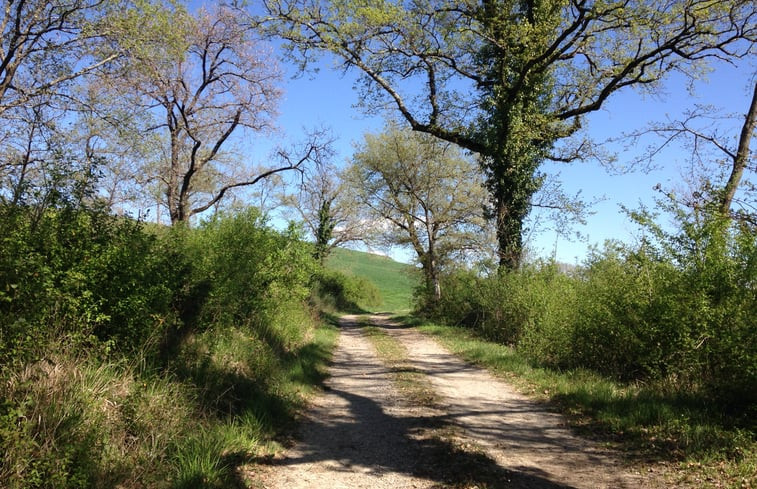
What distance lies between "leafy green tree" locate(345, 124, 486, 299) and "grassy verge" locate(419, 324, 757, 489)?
1790 cm

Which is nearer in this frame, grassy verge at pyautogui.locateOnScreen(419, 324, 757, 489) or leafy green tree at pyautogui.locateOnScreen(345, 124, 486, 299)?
grassy verge at pyautogui.locateOnScreen(419, 324, 757, 489)

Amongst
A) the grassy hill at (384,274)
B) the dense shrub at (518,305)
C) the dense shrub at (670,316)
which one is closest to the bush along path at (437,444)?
the dense shrub at (670,316)

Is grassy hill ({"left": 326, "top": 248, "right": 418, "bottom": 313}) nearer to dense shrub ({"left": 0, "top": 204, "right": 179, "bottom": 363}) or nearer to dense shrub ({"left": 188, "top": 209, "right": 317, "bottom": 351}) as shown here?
dense shrub ({"left": 188, "top": 209, "right": 317, "bottom": 351})

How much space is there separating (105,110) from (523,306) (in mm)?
13528

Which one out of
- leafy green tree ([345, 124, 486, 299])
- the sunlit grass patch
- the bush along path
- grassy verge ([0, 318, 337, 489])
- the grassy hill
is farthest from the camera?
the grassy hill

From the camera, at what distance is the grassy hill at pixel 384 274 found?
36144mm

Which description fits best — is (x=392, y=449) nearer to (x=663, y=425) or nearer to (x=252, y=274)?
(x=663, y=425)

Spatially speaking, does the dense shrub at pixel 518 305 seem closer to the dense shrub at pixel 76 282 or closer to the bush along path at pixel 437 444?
the bush along path at pixel 437 444

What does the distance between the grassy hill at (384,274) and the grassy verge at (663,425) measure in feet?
77.2

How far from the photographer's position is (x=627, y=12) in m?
14.3

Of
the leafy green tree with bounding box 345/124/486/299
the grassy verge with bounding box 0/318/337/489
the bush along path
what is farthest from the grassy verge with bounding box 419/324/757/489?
the leafy green tree with bounding box 345/124/486/299

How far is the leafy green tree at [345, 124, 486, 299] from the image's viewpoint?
26.6m

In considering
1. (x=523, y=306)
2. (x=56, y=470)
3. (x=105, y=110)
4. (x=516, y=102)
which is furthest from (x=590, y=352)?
(x=105, y=110)

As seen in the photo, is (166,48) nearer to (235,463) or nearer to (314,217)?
(235,463)
